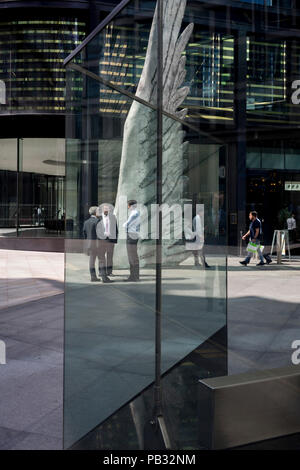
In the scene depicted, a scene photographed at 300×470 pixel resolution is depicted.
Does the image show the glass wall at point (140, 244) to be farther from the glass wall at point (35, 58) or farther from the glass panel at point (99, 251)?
the glass wall at point (35, 58)

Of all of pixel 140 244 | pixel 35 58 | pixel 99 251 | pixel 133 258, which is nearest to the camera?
pixel 99 251

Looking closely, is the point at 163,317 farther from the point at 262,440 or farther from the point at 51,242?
the point at 51,242

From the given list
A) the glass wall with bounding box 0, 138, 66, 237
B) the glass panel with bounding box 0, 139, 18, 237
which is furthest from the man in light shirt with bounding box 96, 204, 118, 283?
the glass panel with bounding box 0, 139, 18, 237

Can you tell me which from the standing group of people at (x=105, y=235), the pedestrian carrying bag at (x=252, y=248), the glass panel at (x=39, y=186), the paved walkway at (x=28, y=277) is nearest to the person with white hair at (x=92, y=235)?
the standing group of people at (x=105, y=235)

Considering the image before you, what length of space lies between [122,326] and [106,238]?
29.3 inches

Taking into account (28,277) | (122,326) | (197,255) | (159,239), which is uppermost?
(159,239)

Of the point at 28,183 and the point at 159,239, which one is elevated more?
the point at 28,183

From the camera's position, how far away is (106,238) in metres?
3.05

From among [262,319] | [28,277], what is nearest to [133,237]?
[262,319]

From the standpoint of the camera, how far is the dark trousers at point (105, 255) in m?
3.02

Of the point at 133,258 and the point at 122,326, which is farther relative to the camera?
the point at 122,326

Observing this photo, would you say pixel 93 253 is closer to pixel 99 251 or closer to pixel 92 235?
pixel 99 251

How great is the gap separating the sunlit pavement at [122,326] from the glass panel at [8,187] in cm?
1334

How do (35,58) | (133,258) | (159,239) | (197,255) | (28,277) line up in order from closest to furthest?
(133,258) < (159,239) < (197,255) < (28,277) < (35,58)
